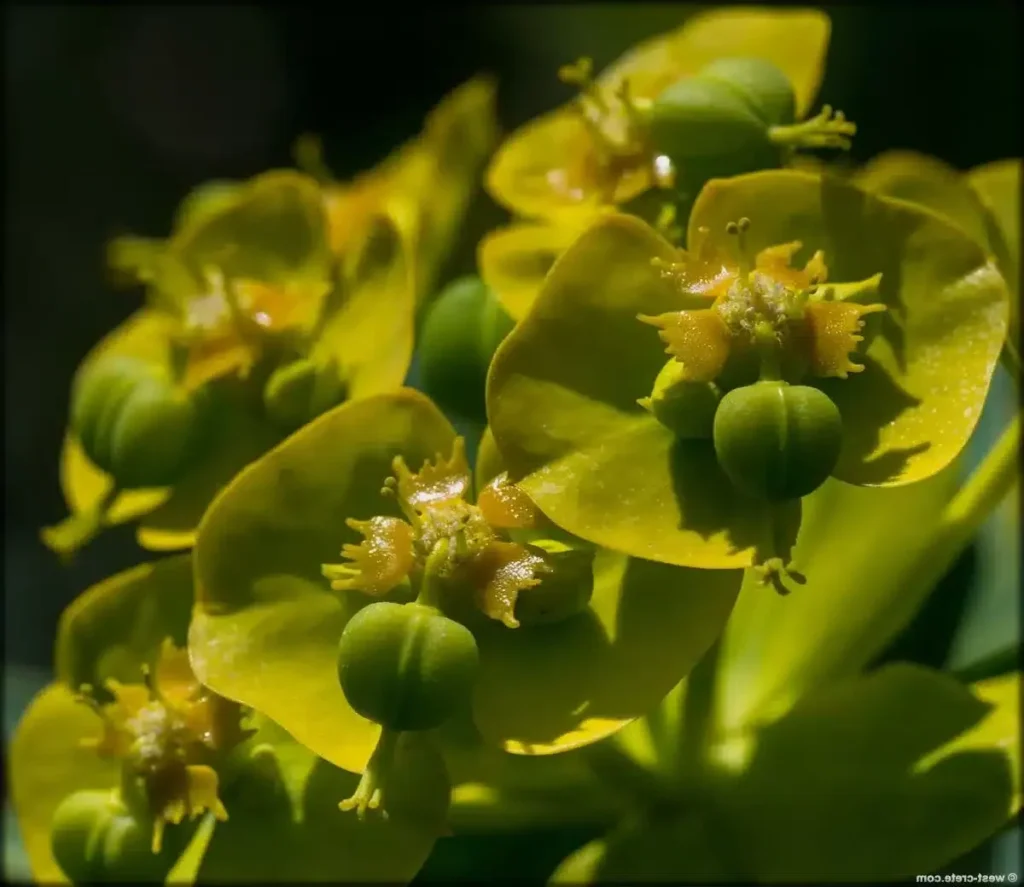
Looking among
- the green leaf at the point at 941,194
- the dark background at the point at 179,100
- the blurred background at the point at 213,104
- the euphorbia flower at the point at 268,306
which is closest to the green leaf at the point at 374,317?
the euphorbia flower at the point at 268,306

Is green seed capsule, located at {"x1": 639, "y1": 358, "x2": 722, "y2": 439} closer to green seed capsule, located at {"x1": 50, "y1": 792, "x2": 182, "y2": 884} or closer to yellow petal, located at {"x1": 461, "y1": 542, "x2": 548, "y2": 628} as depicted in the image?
yellow petal, located at {"x1": 461, "y1": 542, "x2": 548, "y2": 628}

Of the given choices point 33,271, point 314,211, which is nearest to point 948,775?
point 314,211

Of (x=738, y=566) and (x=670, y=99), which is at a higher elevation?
(x=670, y=99)

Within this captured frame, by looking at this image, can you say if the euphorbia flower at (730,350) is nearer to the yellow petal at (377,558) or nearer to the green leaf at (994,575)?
the yellow petal at (377,558)

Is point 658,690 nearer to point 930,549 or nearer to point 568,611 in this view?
point 568,611

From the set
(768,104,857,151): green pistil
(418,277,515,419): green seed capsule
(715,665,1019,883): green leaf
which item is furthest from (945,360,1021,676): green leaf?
(418,277,515,419): green seed capsule

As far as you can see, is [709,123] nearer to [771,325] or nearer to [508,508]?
[771,325]
